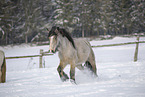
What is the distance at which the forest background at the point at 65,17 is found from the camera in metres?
25.5

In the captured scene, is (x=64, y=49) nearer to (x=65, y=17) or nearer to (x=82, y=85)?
(x=82, y=85)

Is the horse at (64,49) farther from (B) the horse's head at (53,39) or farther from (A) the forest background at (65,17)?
(A) the forest background at (65,17)

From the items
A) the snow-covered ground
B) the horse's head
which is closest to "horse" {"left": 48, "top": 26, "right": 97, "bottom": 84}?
the horse's head

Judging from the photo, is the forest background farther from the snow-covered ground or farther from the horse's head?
the horse's head

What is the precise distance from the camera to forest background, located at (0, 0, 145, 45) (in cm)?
2547

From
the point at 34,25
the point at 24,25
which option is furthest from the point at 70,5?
the point at 24,25

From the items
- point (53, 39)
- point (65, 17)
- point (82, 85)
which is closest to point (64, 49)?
point (53, 39)

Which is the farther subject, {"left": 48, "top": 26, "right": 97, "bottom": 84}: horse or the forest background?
the forest background

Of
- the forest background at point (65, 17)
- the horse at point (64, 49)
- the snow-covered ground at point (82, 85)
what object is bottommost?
the snow-covered ground at point (82, 85)

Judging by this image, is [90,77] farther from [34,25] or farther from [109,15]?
[109,15]

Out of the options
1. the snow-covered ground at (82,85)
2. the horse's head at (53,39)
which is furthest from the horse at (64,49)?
the snow-covered ground at (82,85)

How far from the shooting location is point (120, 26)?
34.2 m

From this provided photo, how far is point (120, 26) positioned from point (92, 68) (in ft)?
107

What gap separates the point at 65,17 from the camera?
2697 centimetres
